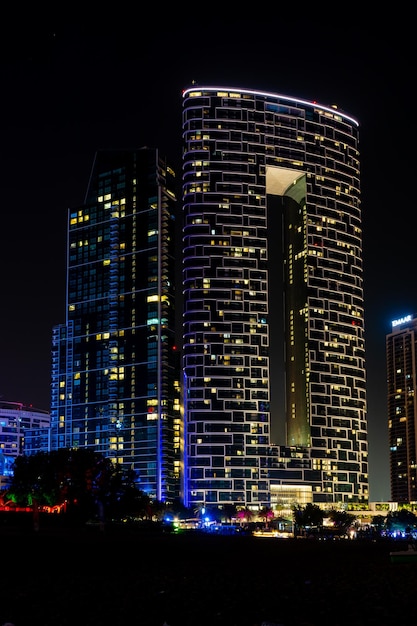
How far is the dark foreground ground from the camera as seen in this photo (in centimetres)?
3303

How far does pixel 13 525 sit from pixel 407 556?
48.5 metres

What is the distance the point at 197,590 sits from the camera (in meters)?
40.9

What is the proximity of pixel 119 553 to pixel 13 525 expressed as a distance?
1327 inches

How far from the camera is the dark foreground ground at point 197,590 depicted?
3303cm

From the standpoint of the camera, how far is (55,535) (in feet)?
261

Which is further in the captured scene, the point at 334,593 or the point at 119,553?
the point at 119,553

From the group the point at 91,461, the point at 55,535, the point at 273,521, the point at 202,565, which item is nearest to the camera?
the point at 202,565

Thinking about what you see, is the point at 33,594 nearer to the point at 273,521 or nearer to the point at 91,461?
the point at 91,461

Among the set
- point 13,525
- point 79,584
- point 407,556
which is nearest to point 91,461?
point 13,525

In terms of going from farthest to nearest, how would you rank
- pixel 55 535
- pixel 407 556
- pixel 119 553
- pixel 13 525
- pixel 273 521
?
pixel 273 521 → pixel 13 525 → pixel 55 535 → pixel 119 553 → pixel 407 556

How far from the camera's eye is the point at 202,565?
183 ft

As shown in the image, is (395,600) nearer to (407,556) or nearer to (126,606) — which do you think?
(126,606)

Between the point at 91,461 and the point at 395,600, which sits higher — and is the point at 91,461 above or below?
above

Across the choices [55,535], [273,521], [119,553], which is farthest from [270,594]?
[273,521]
